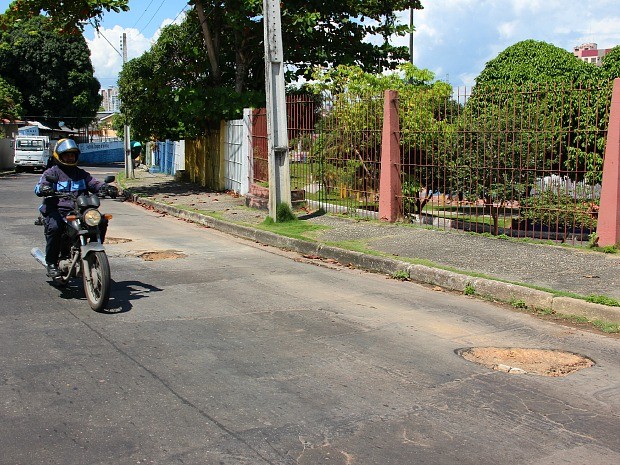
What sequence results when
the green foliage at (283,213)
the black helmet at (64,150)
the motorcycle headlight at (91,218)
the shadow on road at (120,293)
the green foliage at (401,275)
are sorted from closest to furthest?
the motorcycle headlight at (91,218) < the shadow on road at (120,293) < the black helmet at (64,150) < the green foliage at (401,275) < the green foliage at (283,213)

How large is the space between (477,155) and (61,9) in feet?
48.1

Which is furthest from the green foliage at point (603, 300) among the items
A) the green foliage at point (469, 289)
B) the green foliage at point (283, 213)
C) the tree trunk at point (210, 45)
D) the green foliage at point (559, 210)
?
the tree trunk at point (210, 45)

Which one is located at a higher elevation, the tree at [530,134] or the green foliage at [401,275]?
the tree at [530,134]

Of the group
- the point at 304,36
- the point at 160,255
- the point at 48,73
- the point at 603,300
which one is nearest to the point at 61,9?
the point at 304,36

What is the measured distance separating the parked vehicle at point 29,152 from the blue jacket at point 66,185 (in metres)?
36.7

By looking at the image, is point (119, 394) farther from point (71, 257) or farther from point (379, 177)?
point (379, 177)

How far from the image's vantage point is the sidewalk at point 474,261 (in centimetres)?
755

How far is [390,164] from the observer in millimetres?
12492

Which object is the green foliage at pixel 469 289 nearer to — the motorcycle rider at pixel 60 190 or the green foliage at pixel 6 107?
the motorcycle rider at pixel 60 190

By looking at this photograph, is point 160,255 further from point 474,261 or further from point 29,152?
point 29,152

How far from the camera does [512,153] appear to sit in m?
10.5

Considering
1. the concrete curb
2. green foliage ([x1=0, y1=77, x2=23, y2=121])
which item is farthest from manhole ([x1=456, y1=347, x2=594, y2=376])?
green foliage ([x1=0, y1=77, x2=23, y2=121])

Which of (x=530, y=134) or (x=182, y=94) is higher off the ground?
(x=182, y=94)

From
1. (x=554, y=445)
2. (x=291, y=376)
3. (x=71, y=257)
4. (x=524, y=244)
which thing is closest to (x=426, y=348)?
(x=291, y=376)
